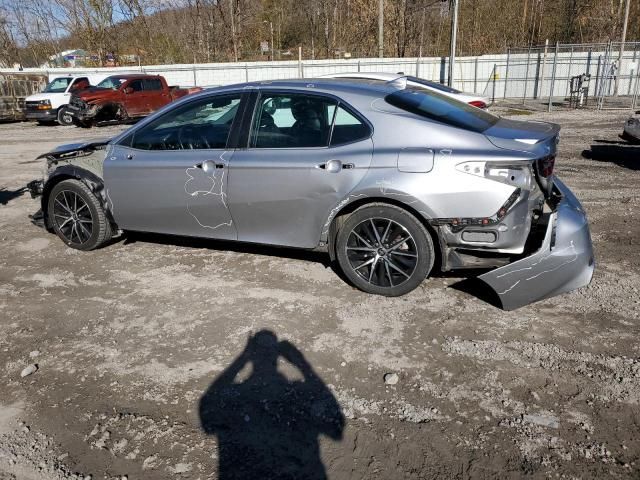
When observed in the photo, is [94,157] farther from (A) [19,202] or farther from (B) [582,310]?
(B) [582,310]

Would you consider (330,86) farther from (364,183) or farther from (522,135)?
(522,135)

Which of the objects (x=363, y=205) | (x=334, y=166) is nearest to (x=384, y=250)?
(x=363, y=205)

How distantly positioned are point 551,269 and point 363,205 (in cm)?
146

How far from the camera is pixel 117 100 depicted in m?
18.9

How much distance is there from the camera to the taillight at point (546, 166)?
12.3 feet

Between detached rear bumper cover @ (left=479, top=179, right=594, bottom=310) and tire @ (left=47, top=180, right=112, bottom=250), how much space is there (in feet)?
12.4

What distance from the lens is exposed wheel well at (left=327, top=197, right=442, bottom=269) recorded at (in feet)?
13.0

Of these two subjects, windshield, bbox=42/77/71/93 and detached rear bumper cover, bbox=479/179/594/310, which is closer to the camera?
detached rear bumper cover, bbox=479/179/594/310

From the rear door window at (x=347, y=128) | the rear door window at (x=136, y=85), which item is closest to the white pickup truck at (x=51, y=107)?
the rear door window at (x=136, y=85)

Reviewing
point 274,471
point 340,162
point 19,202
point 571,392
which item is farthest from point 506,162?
point 19,202

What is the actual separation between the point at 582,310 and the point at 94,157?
4721mm

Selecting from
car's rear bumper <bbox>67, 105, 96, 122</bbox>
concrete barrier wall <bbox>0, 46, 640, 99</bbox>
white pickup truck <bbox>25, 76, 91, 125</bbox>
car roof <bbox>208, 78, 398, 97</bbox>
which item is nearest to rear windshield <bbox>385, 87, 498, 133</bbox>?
car roof <bbox>208, 78, 398, 97</bbox>

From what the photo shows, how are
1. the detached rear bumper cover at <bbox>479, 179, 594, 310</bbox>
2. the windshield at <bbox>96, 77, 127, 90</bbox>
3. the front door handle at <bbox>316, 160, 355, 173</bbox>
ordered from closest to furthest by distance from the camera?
the detached rear bumper cover at <bbox>479, 179, 594, 310</bbox>, the front door handle at <bbox>316, 160, 355, 173</bbox>, the windshield at <bbox>96, 77, 127, 90</bbox>

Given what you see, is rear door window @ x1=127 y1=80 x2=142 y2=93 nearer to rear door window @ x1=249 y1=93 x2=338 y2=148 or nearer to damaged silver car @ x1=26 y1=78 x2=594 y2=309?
damaged silver car @ x1=26 y1=78 x2=594 y2=309
